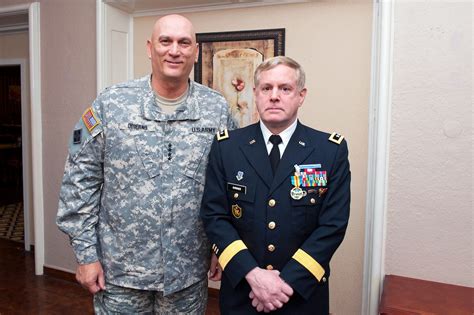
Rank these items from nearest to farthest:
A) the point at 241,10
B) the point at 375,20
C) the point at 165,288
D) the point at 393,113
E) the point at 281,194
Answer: the point at 281,194
the point at 165,288
the point at 393,113
the point at 375,20
the point at 241,10

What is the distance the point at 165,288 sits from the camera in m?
1.66

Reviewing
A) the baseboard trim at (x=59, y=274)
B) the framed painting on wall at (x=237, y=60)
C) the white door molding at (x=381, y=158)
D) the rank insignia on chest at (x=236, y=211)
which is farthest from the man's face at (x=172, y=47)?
the baseboard trim at (x=59, y=274)

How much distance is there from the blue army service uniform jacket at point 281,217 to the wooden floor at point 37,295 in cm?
171

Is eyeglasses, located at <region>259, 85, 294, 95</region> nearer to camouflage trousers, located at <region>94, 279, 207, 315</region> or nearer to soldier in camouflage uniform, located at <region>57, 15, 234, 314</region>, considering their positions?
soldier in camouflage uniform, located at <region>57, 15, 234, 314</region>

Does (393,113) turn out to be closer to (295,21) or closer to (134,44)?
(295,21)

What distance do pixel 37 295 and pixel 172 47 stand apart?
261 centimetres

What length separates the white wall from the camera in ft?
6.34

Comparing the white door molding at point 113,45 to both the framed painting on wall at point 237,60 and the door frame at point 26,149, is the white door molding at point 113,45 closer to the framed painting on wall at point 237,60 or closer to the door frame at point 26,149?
the framed painting on wall at point 237,60

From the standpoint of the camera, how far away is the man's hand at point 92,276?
1677mm

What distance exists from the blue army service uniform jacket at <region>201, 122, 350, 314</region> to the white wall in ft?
2.09

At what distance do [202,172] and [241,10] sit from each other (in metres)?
1.68

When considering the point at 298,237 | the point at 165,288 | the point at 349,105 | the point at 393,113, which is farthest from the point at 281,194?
the point at 349,105

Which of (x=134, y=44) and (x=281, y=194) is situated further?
(x=134, y=44)

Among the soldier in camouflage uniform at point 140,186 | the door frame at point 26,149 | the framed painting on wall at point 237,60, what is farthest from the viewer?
the door frame at point 26,149
